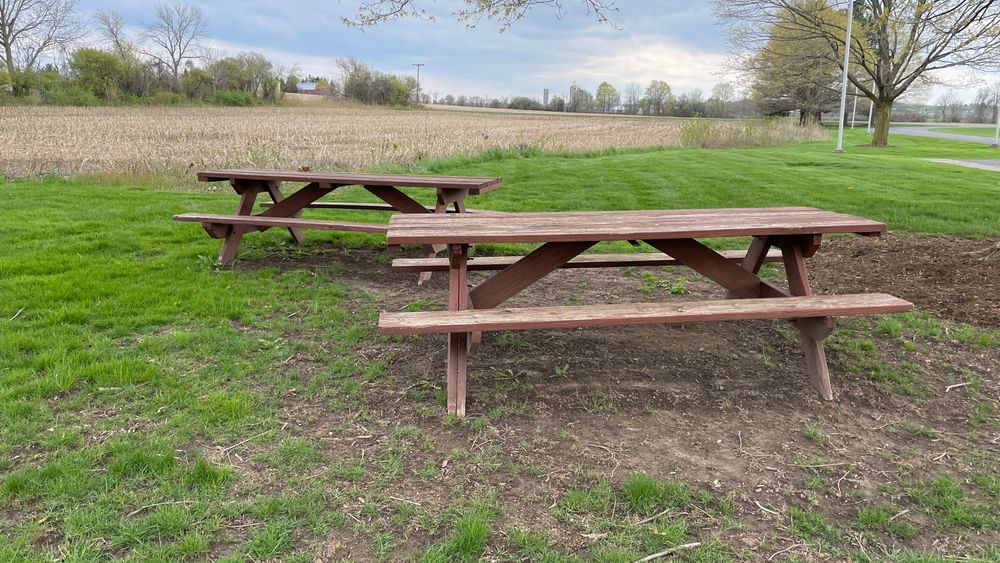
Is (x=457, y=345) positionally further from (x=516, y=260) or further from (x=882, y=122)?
(x=882, y=122)

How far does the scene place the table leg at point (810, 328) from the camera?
10.5 ft

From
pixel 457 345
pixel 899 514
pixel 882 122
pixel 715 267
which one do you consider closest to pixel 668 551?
pixel 899 514

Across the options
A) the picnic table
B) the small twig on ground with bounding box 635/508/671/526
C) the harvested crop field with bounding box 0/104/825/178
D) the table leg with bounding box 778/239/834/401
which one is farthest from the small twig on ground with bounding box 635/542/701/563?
the harvested crop field with bounding box 0/104/825/178

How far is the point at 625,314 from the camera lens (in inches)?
112

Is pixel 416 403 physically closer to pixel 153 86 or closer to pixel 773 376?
pixel 773 376

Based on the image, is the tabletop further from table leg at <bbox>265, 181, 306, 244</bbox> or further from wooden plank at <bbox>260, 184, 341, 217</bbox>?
table leg at <bbox>265, 181, 306, 244</bbox>

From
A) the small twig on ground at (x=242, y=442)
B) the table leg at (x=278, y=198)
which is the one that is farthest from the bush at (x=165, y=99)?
the small twig on ground at (x=242, y=442)

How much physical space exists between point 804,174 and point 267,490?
1177 cm

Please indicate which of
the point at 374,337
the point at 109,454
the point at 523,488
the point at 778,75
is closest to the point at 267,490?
the point at 109,454

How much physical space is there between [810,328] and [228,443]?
302 centimetres

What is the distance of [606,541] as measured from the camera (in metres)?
2.08

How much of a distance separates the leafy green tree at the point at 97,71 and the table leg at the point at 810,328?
175 ft

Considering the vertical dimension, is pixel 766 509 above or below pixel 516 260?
below

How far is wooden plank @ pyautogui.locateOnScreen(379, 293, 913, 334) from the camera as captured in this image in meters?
2.77
